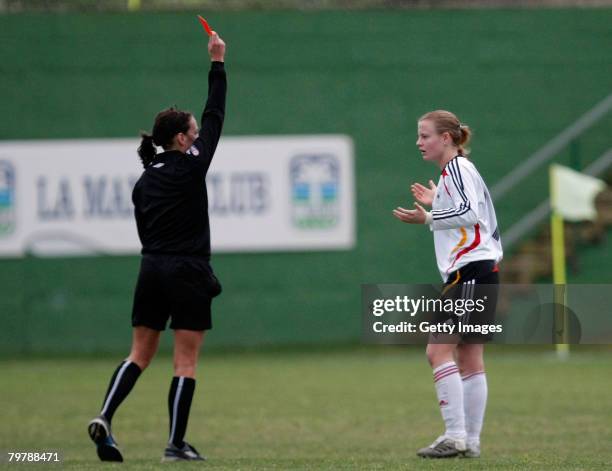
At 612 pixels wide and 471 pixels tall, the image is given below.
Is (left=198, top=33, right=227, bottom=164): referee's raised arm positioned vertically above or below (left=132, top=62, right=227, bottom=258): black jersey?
above

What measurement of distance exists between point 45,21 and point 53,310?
4010mm

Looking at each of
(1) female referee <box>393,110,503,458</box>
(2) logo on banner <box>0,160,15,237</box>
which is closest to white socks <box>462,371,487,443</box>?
(1) female referee <box>393,110,503,458</box>

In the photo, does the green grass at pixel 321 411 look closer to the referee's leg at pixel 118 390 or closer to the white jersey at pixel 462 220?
the referee's leg at pixel 118 390

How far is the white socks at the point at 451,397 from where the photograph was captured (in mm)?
Result: 7164

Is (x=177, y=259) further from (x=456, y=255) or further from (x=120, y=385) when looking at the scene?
(x=456, y=255)

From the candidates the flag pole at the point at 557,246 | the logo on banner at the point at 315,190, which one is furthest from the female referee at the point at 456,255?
the logo on banner at the point at 315,190

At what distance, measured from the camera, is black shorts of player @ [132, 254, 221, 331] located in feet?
23.7

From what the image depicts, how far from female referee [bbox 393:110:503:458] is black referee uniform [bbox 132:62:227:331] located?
1.21 metres

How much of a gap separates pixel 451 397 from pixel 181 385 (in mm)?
1608

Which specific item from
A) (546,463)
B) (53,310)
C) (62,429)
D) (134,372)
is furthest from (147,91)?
(546,463)

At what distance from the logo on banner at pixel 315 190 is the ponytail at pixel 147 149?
9163 millimetres

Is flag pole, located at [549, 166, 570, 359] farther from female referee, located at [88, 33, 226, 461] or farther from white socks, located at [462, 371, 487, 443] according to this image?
female referee, located at [88, 33, 226, 461]

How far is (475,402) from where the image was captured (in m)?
7.38

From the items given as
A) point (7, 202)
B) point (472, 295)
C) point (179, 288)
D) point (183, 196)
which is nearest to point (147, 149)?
point (183, 196)
